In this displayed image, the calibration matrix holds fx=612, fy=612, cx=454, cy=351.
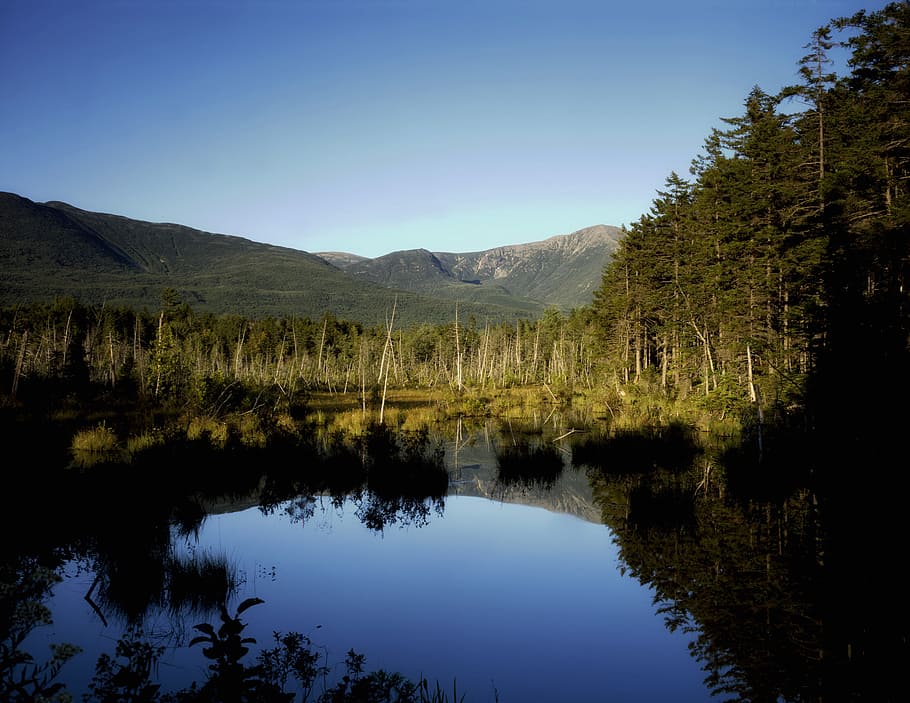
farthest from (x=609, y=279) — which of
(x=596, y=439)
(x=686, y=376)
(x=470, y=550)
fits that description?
(x=470, y=550)

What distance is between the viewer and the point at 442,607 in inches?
384

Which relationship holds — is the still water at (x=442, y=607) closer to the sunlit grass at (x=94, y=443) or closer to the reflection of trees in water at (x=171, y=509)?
the reflection of trees in water at (x=171, y=509)

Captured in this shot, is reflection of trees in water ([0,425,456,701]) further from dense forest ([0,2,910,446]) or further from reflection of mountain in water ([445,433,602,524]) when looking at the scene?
dense forest ([0,2,910,446])

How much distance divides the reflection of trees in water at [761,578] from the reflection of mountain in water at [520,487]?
0.50m

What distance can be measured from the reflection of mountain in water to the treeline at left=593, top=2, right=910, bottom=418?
7517 mm

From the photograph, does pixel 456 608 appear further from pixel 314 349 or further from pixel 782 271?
pixel 314 349

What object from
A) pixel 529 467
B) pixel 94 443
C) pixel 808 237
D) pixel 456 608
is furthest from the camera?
pixel 808 237

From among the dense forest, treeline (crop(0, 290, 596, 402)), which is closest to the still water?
the dense forest

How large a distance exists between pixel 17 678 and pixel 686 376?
126ft

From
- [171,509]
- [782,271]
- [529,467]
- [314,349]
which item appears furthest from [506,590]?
[314,349]

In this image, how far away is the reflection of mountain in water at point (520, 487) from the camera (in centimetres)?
1585

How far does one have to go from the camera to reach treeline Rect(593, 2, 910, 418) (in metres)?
16.8

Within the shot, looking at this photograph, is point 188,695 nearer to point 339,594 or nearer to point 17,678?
point 17,678

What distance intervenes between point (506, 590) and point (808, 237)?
2348 centimetres
